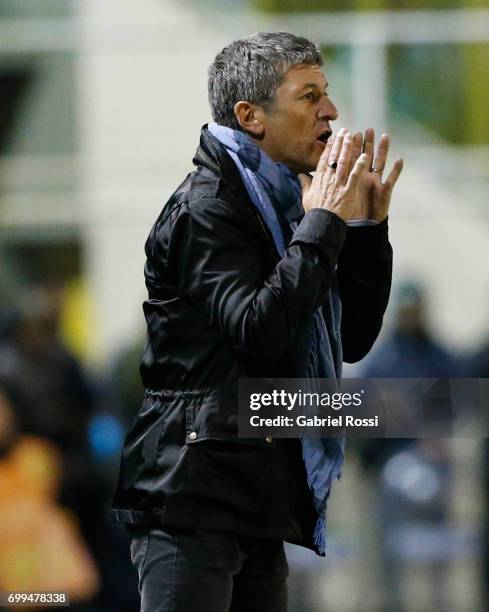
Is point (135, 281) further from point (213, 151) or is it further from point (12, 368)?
point (213, 151)

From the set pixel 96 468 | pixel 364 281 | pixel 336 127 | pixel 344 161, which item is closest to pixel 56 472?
pixel 96 468

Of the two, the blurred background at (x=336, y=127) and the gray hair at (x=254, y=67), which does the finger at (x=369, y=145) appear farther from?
the blurred background at (x=336, y=127)

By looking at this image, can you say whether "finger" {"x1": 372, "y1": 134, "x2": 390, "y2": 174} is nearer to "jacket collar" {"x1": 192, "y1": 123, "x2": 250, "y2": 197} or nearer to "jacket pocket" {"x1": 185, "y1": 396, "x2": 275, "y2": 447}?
"jacket collar" {"x1": 192, "y1": 123, "x2": 250, "y2": 197}

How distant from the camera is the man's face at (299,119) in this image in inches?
112

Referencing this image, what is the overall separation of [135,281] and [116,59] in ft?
4.27

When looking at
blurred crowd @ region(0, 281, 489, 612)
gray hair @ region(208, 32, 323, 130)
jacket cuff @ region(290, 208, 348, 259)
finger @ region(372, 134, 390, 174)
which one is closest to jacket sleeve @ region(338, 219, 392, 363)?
finger @ region(372, 134, 390, 174)

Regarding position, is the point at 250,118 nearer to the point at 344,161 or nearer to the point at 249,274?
the point at 344,161

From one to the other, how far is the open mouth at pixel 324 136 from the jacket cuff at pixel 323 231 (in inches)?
8.9

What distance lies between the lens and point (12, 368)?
230 inches

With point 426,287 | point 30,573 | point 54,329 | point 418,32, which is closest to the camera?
point 30,573

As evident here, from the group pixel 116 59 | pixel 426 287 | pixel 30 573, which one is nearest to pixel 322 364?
pixel 30 573

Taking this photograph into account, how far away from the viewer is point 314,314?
279cm

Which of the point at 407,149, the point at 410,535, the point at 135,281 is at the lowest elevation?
the point at 410,535

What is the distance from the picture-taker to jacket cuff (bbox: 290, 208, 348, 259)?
2637 mm
